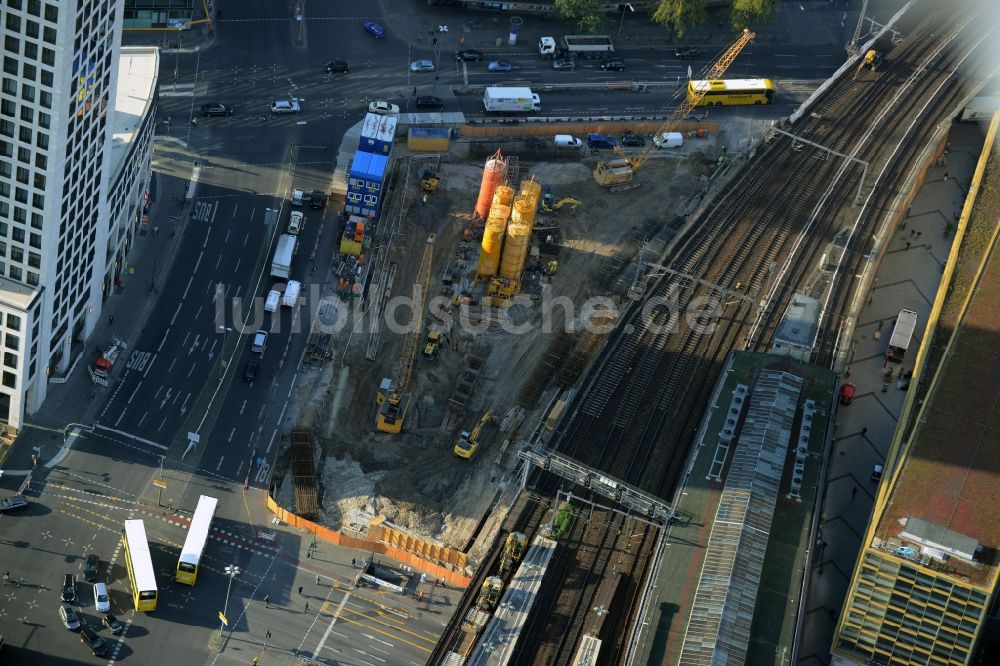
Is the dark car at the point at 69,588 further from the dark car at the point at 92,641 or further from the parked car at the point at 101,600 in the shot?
the dark car at the point at 92,641

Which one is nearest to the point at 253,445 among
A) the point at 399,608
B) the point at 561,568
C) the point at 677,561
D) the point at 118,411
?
the point at 118,411

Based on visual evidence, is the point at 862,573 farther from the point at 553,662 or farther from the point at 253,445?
the point at 253,445

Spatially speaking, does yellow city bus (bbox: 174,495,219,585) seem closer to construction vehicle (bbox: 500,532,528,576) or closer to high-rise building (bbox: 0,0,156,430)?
high-rise building (bbox: 0,0,156,430)

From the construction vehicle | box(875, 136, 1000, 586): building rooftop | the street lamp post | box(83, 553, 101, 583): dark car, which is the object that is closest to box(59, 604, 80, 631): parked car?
box(83, 553, 101, 583): dark car

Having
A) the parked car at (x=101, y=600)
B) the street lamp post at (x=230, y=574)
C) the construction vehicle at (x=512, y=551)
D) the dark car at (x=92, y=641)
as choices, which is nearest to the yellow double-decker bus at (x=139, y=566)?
the parked car at (x=101, y=600)

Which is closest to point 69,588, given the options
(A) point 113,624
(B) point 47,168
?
Result: (A) point 113,624

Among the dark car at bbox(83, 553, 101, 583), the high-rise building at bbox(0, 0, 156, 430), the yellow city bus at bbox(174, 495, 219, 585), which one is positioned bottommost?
the dark car at bbox(83, 553, 101, 583)
